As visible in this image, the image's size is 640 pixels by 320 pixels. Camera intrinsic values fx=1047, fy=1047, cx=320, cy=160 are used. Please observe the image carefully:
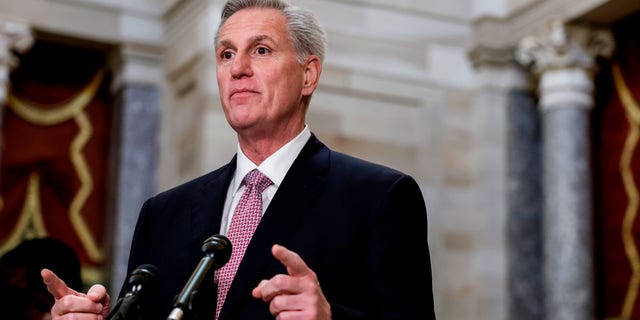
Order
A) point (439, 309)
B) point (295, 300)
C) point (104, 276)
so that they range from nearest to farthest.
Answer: point (295, 300)
point (439, 309)
point (104, 276)

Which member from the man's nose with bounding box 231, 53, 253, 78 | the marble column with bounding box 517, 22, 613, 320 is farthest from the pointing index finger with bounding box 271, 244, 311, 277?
the marble column with bounding box 517, 22, 613, 320

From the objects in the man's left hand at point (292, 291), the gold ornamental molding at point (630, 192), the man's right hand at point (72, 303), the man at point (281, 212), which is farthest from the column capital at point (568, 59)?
the man's left hand at point (292, 291)

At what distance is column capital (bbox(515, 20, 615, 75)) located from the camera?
8867mm

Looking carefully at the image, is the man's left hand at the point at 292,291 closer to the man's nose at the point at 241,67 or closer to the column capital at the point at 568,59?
the man's nose at the point at 241,67

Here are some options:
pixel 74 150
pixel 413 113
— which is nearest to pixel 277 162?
pixel 413 113

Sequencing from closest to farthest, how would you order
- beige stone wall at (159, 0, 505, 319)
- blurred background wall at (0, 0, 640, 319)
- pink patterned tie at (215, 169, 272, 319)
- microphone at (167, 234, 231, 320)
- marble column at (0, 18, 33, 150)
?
microphone at (167, 234, 231, 320) → pink patterned tie at (215, 169, 272, 319) → marble column at (0, 18, 33, 150) → blurred background wall at (0, 0, 640, 319) → beige stone wall at (159, 0, 505, 319)

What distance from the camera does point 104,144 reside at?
399 inches

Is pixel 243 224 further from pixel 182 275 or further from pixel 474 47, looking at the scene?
pixel 474 47

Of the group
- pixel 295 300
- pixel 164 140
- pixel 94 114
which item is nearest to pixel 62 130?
pixel 94 114

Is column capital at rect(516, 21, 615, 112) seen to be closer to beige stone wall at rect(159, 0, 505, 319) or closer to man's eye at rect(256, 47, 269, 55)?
beige stone wall at rect(159, 0, 505, 319)

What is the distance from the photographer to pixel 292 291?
215cm

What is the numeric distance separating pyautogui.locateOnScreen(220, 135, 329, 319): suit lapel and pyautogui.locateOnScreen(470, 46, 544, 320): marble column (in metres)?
6.63

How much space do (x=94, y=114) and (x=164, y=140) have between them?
3.24 ft

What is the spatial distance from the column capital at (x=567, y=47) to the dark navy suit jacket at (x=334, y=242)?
6.45 metres
